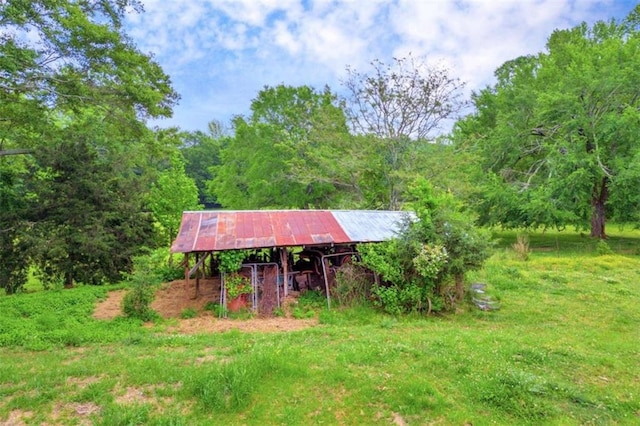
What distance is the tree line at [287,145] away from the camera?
10250mm

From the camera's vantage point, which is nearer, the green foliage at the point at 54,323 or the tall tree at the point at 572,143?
the green foliage at the point at 54,323

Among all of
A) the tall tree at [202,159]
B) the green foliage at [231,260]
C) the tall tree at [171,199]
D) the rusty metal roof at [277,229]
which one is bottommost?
the green foliage at [231,260]

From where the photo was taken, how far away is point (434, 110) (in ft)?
60.7

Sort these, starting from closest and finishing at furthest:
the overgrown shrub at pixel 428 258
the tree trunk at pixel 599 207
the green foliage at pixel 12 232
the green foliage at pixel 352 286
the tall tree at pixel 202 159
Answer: the overgrown shrub at pixel 428 258
the green foliage at pixel 352 286
the green foliage at pixel 12 232
the tree trunk at pixel 599 207
the tall tree at pixel 202 159

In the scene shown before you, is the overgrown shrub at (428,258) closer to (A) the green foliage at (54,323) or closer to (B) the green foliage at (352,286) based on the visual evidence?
(B) the green foliage at (352,286)

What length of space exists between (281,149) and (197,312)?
15141 millimetres

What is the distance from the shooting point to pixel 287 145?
2230cm

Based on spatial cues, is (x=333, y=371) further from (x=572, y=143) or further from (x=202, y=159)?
(x=202, y=159)

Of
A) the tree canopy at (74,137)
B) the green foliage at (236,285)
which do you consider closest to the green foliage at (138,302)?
the green foliage at (236,285)

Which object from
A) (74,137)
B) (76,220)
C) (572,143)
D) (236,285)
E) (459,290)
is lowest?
(459,290)

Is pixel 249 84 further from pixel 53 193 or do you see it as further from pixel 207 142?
pixel 207 142

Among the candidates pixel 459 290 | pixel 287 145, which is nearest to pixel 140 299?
pixel 459 290

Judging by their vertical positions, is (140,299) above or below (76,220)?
below

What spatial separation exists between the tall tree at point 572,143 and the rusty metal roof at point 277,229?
39.4 feet
